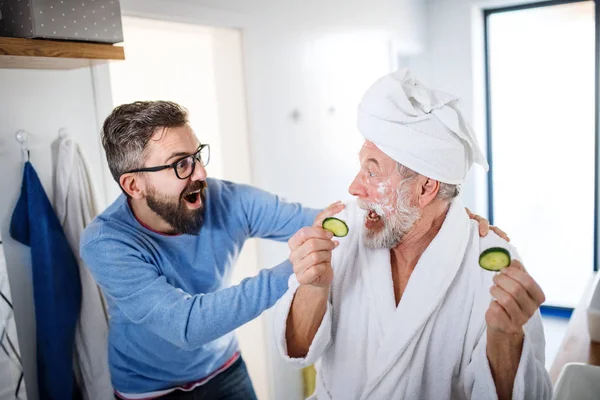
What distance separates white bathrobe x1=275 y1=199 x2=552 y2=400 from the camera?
4.46ft

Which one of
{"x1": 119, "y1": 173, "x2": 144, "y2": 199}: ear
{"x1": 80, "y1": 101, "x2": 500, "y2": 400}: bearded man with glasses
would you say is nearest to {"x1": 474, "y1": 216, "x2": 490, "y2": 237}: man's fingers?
{"x1": 80, "y1": 101, "x2": 500, "y2": 400}: bearded man with glasses

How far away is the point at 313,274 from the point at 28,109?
3.60 ft

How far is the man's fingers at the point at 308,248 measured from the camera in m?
1.31

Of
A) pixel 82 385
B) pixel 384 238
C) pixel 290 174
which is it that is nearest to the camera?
pixel 384 238

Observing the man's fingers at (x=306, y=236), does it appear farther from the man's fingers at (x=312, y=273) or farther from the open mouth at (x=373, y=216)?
the open mouth at (x=373, y=216)

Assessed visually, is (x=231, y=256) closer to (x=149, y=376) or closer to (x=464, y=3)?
(x=149, y=376)

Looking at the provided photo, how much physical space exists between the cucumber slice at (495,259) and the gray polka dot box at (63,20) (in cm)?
118

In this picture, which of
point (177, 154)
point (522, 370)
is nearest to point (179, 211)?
point (177, 154)

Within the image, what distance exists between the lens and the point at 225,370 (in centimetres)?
201

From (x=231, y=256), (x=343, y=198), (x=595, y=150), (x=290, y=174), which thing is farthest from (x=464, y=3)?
(x=231, y=256)

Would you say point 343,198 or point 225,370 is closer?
point 225,370

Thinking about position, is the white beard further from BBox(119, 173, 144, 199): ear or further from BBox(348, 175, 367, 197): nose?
BBox(119, 173, 144, 199): ear

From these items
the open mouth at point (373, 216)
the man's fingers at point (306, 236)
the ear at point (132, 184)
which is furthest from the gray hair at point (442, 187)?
the ear at point (132, 184)

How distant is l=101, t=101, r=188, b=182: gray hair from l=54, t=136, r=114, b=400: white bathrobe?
0.76 feet
